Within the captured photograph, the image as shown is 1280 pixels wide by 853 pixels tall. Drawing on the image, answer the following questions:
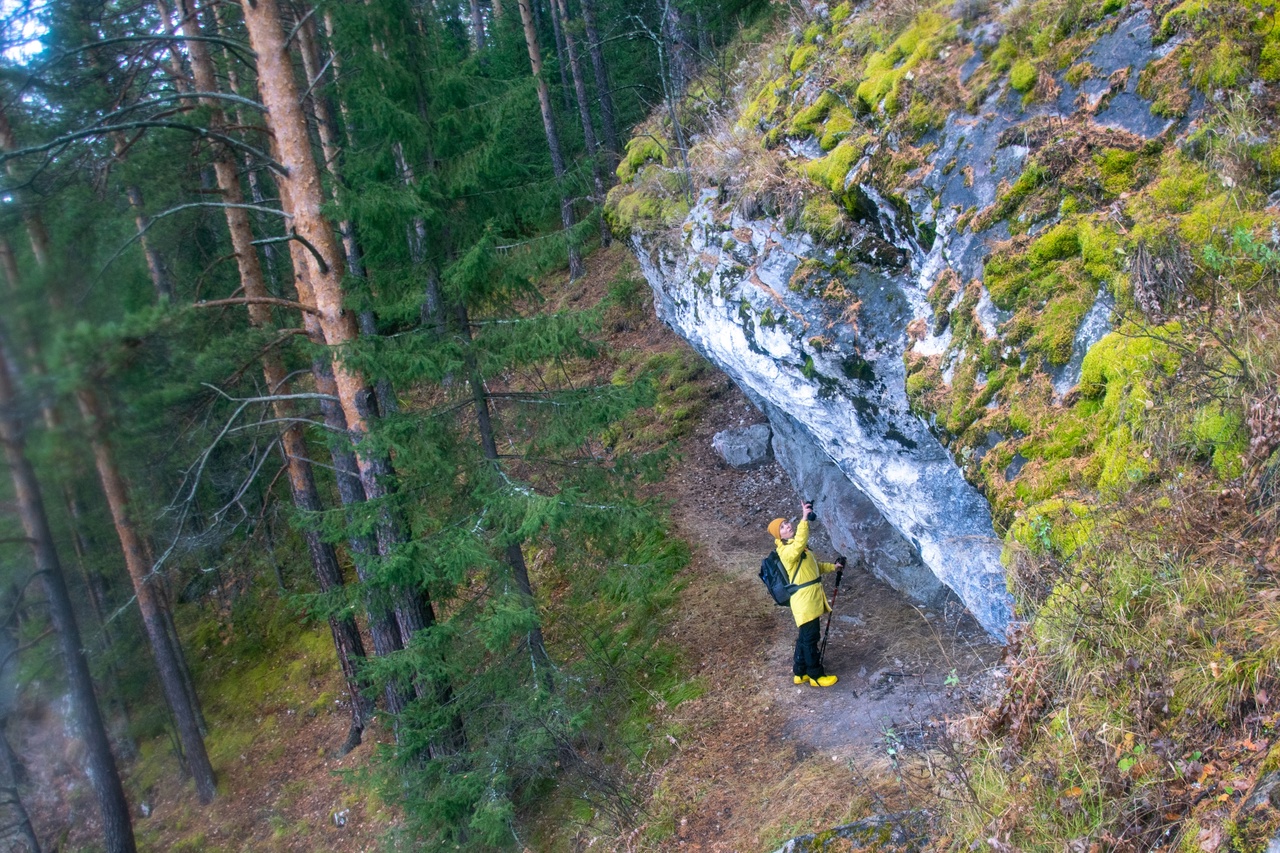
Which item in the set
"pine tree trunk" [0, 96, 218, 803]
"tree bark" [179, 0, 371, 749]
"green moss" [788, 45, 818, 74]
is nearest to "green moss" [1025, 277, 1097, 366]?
"green moss" [788, 45, 818, 74]

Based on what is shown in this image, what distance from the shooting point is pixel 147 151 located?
852cm

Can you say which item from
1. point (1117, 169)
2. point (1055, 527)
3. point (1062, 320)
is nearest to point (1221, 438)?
point (1055, 527)

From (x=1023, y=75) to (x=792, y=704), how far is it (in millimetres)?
5854

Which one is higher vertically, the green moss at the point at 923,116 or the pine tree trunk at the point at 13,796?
the green moss at the point at 923,116

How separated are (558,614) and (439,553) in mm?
3013

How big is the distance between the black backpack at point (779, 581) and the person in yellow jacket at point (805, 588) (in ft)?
0.11

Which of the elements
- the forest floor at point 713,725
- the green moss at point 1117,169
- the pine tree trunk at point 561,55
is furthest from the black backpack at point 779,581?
the pine tree trunk at point 561,55

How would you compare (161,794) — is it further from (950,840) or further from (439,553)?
(950,840)

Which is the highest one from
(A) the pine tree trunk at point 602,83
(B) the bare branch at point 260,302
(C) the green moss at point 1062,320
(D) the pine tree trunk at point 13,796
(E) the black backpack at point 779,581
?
(A) the pine tree trunk at point 602,83

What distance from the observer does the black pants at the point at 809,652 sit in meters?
7.41

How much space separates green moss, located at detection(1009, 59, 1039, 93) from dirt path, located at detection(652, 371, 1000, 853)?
434 cm

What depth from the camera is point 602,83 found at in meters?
19.2

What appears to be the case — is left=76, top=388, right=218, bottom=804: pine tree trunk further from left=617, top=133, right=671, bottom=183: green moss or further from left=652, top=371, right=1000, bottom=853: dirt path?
left=617, top=133, right=671, bottom=183: green moss

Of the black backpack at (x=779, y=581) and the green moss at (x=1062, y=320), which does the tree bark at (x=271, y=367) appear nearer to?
the black backpack at (x=779, y=581)
